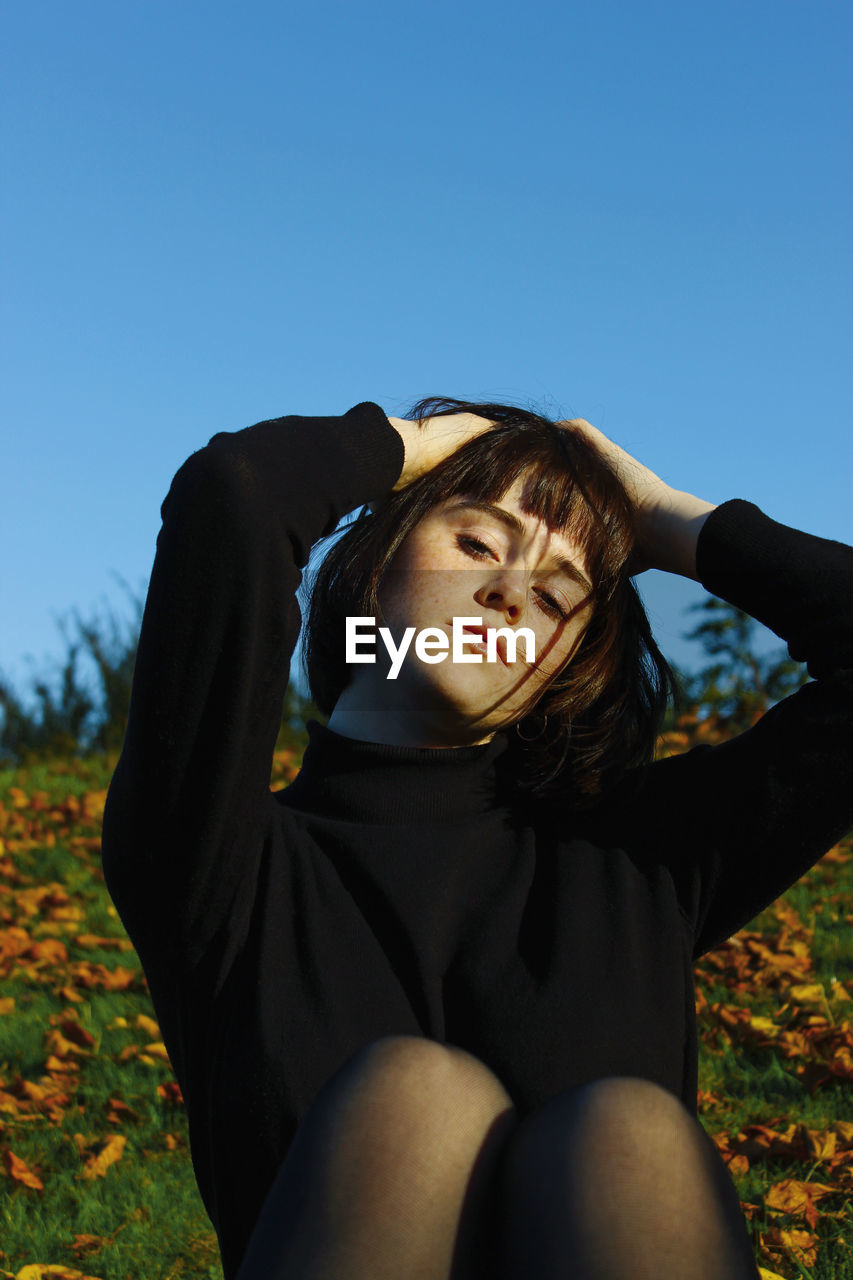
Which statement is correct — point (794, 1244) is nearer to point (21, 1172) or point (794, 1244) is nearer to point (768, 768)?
point (768, 768)

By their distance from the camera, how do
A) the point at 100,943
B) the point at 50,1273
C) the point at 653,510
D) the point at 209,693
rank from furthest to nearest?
the point at 100,943 → the point at 50,1273 → the point at 653,510 → the point at 209,693

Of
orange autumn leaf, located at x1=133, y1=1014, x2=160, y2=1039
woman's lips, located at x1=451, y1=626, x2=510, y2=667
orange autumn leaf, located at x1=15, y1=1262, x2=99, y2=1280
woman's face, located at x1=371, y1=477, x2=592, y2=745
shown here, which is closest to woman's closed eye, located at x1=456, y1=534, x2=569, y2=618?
woman's face, located at x1=371, y1=477, x2=592, y2=745

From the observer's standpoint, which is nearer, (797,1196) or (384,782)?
(384,782)

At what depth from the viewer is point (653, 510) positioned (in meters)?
2.14

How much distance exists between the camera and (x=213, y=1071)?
1646 mm

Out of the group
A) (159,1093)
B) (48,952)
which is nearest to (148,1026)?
(159,1093)

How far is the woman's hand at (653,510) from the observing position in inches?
82.2

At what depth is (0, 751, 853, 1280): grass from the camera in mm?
2426

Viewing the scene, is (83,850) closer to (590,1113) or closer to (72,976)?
(72,976)

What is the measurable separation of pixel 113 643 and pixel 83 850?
125 inches

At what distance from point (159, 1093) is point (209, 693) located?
210 centimetres

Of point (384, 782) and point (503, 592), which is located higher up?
point (503, 592)

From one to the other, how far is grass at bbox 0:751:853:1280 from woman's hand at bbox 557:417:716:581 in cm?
132

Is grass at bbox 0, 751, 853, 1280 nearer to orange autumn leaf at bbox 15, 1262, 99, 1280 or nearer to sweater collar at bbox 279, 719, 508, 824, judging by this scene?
orange autumn leaf at bbox 15, 1262, 99, 1280
